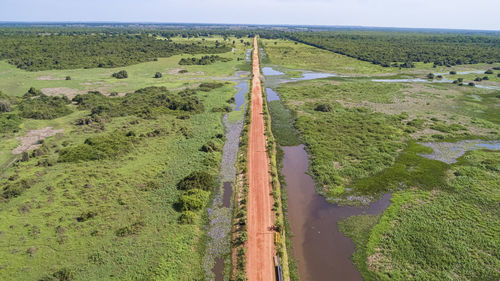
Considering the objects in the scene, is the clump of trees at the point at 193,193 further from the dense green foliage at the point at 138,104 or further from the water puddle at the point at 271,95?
the water puddle at the point at 271,95

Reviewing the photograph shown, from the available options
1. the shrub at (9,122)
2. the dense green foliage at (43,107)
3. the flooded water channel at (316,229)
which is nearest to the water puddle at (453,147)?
the flooded water channel at (316,229)

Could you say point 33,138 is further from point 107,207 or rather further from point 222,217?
point 222,217

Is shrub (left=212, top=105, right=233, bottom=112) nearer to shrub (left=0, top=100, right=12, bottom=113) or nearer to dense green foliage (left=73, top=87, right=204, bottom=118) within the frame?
dense green foliage (left=73, top=87, right=204, bottom=118)

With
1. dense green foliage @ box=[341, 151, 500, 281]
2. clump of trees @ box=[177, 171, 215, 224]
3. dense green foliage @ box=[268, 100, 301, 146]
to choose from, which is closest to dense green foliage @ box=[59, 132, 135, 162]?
clump of trees @ box=[177, 171, 215, 224]

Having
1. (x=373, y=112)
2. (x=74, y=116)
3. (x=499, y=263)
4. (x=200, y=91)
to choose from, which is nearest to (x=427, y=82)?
(x=373, y=112)

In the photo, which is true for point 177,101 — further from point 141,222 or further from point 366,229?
point 366,229

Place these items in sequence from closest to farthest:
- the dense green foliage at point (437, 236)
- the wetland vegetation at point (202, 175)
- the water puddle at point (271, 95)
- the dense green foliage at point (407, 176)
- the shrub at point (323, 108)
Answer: the dense green foliage at point (437, 236)
the wetland vegetation at point (202, 175)
the dense green foliage at point (407, 176)
the shrub at point (323, 108)
the water puddle at point (271, 95)

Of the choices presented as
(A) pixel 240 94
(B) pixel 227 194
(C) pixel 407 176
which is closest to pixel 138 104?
(A) pixel 240 94
